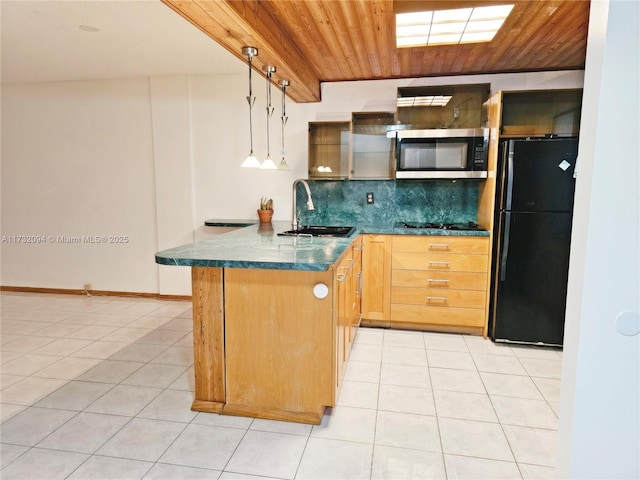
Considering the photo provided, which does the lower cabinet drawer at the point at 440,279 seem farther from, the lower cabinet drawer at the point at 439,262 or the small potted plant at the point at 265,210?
the small potted plant at the point at 265,210

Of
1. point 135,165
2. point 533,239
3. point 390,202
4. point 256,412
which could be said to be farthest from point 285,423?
point 135,165

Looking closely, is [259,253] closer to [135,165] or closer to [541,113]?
[541,113]

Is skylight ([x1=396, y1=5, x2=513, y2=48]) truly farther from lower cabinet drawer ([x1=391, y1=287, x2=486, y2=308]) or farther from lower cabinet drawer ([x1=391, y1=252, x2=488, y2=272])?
lower cabinet drawer ([x1=391, y1=287, x2=486, y2=308])

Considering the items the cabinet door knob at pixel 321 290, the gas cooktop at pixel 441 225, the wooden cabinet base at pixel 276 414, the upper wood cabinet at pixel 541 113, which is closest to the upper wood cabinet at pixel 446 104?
the upper wood cabinet at pixel 541 113

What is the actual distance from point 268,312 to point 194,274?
1.50 feet

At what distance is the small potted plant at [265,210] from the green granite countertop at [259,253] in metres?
0.91

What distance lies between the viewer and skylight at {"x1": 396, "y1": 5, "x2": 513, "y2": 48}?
7.43ft

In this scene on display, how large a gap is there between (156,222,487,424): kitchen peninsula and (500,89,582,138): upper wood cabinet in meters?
2.15

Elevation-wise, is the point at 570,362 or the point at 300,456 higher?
the point at 570,362

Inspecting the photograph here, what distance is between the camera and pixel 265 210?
13.0 ft


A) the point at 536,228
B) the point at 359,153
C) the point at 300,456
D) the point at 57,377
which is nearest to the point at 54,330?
the point at 57,377

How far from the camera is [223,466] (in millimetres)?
1795

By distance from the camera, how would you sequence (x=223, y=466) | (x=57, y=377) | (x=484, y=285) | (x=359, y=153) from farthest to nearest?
(x=359, y=153) → (x=484, y=285) → (x=57, y=377) → (x=223, y=466)

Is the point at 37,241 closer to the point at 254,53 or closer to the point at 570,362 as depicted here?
the point at 254,53
